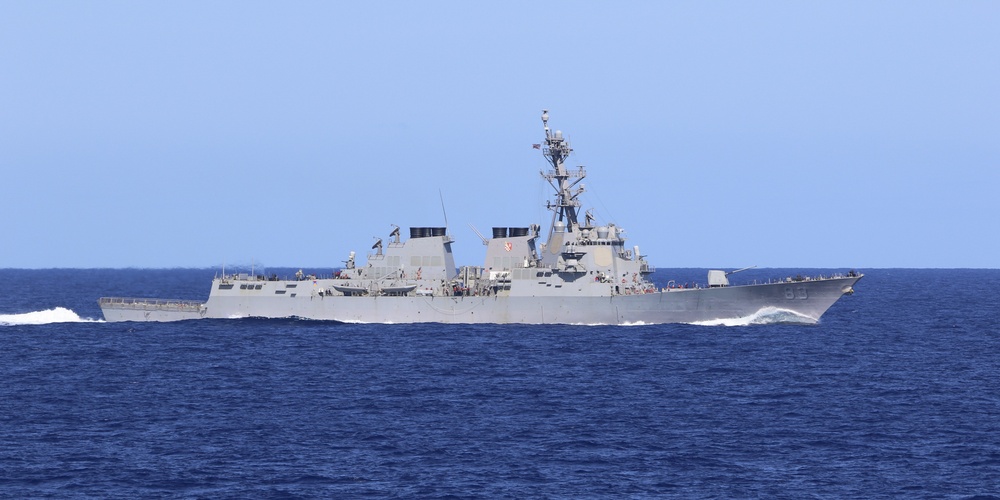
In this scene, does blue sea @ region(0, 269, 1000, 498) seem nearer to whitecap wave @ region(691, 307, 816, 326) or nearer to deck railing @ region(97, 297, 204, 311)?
whitecap wave @ region(691, 307, 816, 326)

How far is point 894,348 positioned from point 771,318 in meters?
6.48

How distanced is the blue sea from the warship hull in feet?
3.17

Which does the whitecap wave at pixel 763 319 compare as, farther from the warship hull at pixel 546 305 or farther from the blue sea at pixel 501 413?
the blue sea at pixel 501 413

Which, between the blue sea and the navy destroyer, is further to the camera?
the navy destroyer

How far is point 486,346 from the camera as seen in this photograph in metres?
54.5

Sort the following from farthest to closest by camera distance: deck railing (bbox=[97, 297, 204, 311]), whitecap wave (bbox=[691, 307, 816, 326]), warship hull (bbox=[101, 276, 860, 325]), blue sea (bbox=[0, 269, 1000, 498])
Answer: deck railing (bbox=[97, 297, 204, 311]) → whitecap wave (bbox=[691, 307, 816, 326]) → warship hull (bbox=[101, 276, 860, 325]) → blue sea (bbox=[0, 269, 1000, 498])

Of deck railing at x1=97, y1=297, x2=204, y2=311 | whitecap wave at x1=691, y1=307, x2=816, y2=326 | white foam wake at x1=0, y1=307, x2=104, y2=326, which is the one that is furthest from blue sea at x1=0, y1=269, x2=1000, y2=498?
white foam wake at x1=0, y1=307, x2=104, y2=326

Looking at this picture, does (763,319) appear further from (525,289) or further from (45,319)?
(45,319)

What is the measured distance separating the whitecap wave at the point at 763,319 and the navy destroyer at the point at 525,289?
0.47ft

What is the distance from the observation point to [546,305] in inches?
2340

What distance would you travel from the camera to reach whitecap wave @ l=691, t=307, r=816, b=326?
196 ft

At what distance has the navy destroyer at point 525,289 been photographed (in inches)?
2313

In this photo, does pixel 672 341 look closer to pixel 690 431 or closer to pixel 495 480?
pixel 690 431

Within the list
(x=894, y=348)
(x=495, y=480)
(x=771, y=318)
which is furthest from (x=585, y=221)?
(x=495, y=480)
